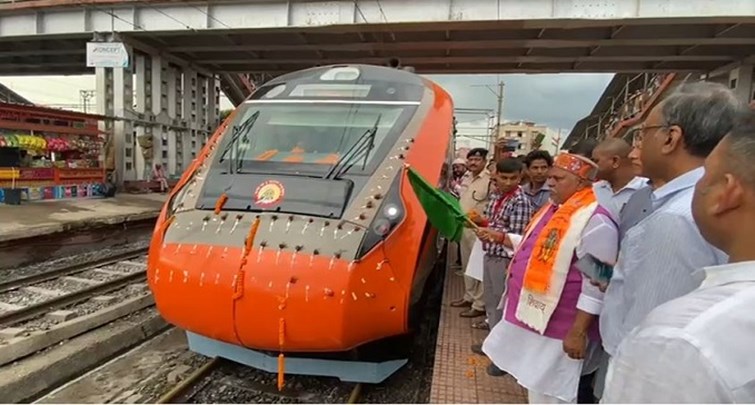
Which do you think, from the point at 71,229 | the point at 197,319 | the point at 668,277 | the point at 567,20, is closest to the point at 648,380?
the point at 668,277

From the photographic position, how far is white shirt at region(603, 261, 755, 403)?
0.71m

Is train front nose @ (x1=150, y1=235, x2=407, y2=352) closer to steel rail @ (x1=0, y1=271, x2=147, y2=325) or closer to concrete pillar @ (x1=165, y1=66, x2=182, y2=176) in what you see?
steel rail @ (x1=0, y1=271, x2=147, y2=325)

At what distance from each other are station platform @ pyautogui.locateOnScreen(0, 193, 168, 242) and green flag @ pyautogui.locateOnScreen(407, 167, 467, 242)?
25.0ft

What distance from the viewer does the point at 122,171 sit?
50.2 ft

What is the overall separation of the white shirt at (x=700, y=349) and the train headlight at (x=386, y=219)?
2187mm

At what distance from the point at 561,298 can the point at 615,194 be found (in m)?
0.58

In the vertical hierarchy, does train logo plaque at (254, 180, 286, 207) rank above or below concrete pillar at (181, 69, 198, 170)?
below

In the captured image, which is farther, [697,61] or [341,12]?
[697,61]

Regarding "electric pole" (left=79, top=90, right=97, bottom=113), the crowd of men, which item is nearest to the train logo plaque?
the crowd of men

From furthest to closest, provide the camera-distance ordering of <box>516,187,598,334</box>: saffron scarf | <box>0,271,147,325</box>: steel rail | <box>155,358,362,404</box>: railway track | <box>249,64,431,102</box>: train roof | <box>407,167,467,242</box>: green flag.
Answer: <box>0,271,147,325</box>: steel rail
<box>249,64,431,102</box>: train roof
<box>155,358,362,404</box>: railway track
<box>407,167,467,242</box>: green flag
<box>516,187,598,334</box>: saffron scarf

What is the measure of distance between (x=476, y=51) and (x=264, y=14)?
6.70m

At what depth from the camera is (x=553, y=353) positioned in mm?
2289

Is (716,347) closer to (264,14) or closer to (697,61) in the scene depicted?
(264,14)

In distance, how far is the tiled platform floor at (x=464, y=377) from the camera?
9.98ft
